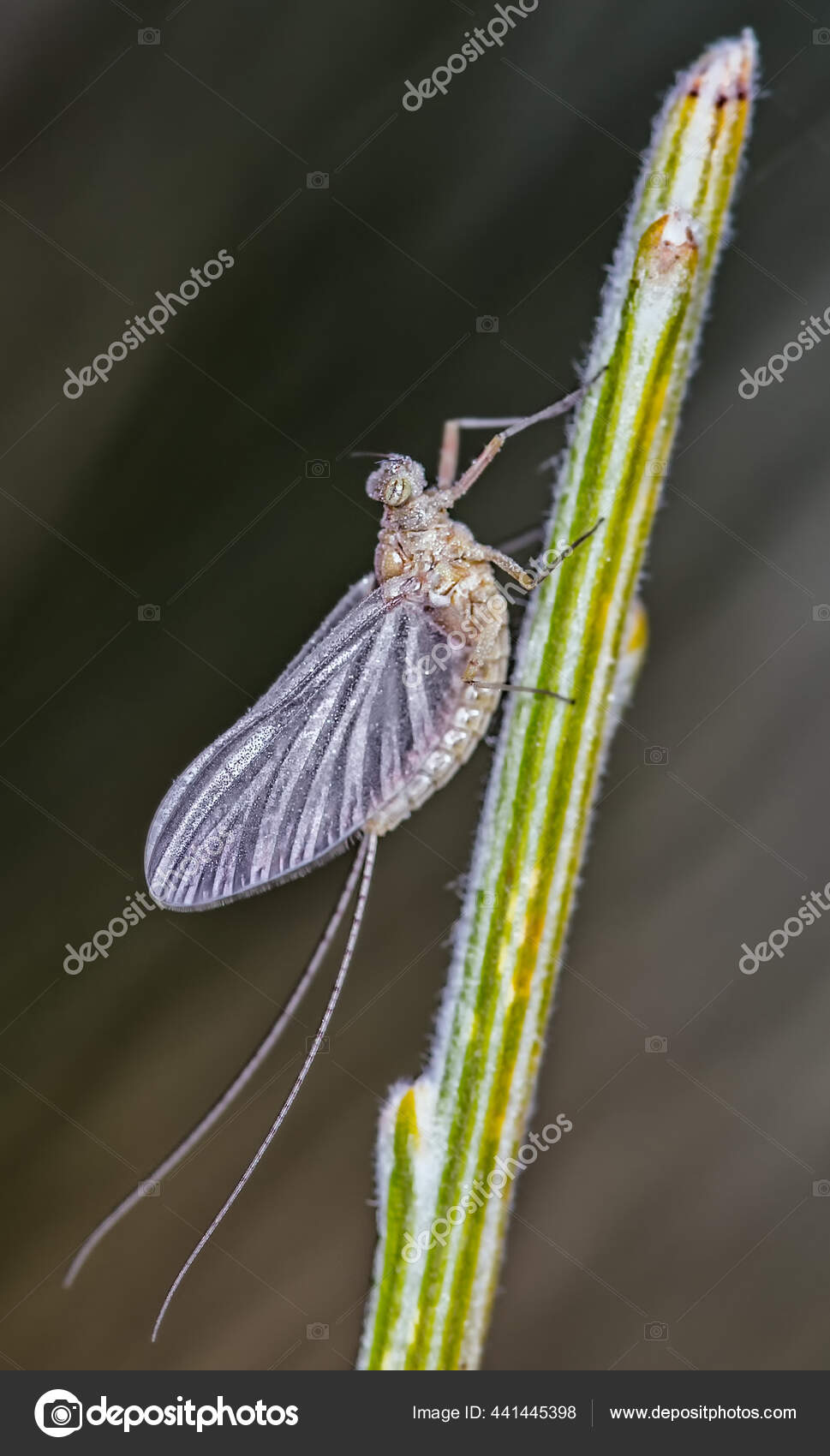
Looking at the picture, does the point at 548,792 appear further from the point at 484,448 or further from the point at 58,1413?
the point at 58,1413

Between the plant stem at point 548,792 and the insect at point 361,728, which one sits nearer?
the plant stem at point 548,792

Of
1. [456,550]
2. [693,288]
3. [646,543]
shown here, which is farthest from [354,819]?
[693,288]

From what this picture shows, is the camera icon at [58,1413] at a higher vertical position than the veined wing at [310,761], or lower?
lower

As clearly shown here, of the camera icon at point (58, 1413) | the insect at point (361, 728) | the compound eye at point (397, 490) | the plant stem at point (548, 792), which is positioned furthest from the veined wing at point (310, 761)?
the camera icon at point (58, 1413)

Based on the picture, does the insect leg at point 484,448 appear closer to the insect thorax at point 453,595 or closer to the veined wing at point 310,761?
the insect thorax at point 453,595

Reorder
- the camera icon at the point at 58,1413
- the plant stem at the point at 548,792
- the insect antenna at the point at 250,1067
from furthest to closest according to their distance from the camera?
the camera icon at the point at 58,1413 → the insect antenna at the point at 250,1067 → the plant stem at the point at 548,792

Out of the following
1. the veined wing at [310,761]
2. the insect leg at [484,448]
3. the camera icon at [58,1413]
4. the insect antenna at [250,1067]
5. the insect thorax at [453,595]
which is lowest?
the camera icon at [58,1413]

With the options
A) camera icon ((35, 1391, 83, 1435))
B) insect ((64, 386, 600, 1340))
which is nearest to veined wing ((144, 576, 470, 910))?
insect ((64, 386, 600, 1340))

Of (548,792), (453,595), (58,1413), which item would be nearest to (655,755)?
(453,595)
